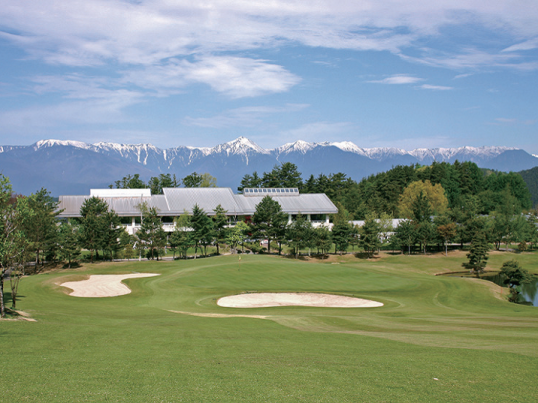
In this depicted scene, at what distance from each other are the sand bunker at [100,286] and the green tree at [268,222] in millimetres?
26433

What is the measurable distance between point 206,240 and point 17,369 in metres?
51.6

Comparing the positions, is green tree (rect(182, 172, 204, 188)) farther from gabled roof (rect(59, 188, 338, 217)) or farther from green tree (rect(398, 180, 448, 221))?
green tree (rect(398, 180, 448, 221))

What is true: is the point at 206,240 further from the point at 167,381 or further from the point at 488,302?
the point at 167,381

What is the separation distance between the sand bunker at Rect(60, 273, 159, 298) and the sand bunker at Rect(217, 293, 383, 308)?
9188 mm

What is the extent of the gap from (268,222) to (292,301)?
34.4 m

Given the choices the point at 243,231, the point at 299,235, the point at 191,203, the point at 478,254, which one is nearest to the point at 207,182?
the point at 191,203

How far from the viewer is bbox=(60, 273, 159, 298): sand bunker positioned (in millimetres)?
31625

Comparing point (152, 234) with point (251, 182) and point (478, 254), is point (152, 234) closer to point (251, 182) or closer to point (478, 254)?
point (478, 254)

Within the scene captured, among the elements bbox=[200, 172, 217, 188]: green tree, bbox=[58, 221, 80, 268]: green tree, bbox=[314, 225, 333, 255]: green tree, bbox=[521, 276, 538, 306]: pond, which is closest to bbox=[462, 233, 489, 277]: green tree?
bbox=[521, 276, 538, 306]: pond

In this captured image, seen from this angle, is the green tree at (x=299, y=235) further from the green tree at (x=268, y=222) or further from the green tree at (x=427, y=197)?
the green tree at (x=427, y=197)

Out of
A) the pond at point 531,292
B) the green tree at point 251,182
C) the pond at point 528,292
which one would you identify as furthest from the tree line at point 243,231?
the green tree at point 251,182

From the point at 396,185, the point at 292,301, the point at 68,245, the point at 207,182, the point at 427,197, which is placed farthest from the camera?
the point at 207,182

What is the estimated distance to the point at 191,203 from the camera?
79.2 meters

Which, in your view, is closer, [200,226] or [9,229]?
[9,229]
